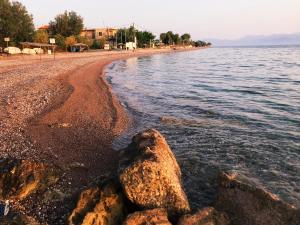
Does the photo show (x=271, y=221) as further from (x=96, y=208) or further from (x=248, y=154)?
(x=248, y=154)

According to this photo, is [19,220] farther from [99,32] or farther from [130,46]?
[99,32]

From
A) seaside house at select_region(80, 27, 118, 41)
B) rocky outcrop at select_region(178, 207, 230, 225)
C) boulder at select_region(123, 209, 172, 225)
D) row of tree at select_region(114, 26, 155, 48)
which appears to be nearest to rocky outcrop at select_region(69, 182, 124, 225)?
boulder at select_region(123, 209, 172, 225)

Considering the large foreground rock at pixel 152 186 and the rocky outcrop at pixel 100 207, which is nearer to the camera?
the rocky outcrop at pixel 100 207

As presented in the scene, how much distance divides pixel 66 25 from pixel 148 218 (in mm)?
105512

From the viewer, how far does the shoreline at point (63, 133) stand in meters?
8.93

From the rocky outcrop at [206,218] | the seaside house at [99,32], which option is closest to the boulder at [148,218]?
the rocky outcrop at [206,218]

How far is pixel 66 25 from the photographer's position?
104625 millimetres

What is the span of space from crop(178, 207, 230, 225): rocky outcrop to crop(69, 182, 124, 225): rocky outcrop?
55.9 inches

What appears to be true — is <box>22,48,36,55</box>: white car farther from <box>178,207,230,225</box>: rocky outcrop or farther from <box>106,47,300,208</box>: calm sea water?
<box>178,207,230,225</box>: rocky outcrop

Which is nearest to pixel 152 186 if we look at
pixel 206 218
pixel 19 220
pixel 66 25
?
pixel 206 218

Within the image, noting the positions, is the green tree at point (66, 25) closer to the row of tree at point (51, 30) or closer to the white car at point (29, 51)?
the row of tree at point (51, 30)

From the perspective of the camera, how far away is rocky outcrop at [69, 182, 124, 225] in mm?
6836

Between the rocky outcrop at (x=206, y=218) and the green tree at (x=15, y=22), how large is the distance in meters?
69.3

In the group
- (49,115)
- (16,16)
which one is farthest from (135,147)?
(16,16)
